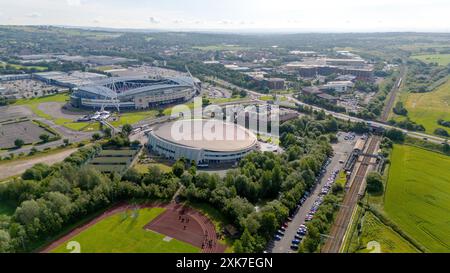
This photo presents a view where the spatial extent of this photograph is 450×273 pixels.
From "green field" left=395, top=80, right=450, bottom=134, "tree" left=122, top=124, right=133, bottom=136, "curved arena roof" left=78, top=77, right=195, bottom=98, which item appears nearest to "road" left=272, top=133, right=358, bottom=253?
"green field" left=395, top=80, right=450, bottom=134

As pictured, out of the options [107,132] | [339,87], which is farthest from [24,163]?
[339,87]

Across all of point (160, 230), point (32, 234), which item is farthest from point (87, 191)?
point (160, 230)

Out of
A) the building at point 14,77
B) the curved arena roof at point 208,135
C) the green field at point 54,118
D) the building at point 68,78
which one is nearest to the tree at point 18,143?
the green field at point 54,118

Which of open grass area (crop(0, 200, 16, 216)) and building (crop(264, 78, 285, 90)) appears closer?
open grass area (crop(0, 200, 16, 216))

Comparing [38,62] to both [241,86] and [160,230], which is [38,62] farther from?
[160,230]

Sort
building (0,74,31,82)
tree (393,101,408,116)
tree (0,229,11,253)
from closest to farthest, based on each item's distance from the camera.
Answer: tree (0,229,11,253) < tree (393,101,408,116) < building (0,74,31,82)

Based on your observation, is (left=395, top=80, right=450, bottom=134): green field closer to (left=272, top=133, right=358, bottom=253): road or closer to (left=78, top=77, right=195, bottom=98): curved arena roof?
(left=272, top=133, right=358, bottom=253): road
